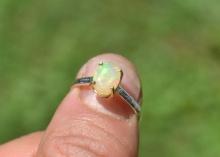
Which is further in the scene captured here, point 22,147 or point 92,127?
point 22,147

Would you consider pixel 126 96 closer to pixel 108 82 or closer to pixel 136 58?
pixel 108 82

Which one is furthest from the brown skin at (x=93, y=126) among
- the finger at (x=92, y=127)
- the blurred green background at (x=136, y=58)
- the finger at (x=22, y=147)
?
the blurred green background at (x=136, y=58)

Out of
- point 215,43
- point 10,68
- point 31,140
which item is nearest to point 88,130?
point 31,140

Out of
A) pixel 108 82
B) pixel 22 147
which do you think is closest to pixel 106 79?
pixel 108 82

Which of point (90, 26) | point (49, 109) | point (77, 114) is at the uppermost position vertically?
point (90, 26)

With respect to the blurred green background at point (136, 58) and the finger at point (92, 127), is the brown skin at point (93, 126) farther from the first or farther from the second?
the blurred green background at point (136, 58)

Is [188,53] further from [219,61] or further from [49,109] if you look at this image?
[49,109]
